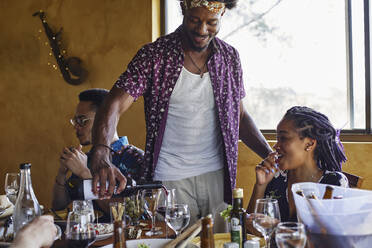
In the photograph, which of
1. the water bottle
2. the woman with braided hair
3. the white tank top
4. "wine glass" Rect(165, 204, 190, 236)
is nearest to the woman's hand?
the woman with braided hair

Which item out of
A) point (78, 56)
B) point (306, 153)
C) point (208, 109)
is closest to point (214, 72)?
point (208, 109)

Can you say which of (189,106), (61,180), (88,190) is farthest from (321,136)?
(61,180)

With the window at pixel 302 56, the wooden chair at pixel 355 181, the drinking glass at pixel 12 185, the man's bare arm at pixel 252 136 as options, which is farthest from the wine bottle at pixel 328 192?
the window at pixel 302 56

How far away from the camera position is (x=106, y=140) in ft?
6.15

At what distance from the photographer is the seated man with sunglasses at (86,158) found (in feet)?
8.07

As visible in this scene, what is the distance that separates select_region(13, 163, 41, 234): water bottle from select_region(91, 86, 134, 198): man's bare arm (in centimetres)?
25

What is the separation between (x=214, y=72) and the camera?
86.2 inches

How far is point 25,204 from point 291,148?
1214mm

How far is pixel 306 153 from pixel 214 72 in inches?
23.2

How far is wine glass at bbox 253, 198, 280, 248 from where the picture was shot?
4.39 ft

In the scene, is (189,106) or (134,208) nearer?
(134,208)

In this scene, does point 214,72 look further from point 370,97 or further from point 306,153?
point 370,97

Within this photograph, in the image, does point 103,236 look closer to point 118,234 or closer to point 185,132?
point 118,234

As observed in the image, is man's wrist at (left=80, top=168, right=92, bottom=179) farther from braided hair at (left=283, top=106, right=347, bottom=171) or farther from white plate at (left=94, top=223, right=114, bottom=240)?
braided hair at (left=283, top=106, right=347, bottom=171)
